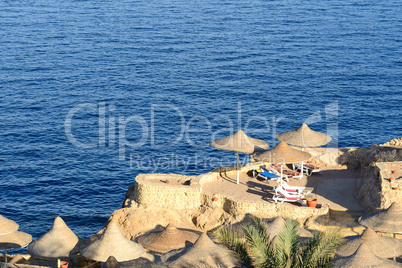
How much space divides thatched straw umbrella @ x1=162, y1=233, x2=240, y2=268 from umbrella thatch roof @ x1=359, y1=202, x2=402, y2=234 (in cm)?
863

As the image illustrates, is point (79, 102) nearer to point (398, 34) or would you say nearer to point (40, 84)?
point (40, 84)

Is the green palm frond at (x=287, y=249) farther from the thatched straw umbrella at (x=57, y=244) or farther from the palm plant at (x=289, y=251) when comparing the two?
the thatched straw umbrella at (x=57, y=244)

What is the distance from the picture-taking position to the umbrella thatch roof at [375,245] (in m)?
31.6

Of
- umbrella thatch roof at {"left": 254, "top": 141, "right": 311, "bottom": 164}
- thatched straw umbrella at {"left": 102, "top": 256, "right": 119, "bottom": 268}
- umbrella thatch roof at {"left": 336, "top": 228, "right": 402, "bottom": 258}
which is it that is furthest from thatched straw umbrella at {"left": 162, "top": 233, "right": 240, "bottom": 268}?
umbrella thatch roof at {"left": 254, "top": 141, "right": 311, "bottom": 164}

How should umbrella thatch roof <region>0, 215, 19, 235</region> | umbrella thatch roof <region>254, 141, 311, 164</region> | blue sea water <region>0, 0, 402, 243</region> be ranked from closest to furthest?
umbrella thatch roof <region>0, 215, 19, 235</region> < umbrella thatch roof <region>254, 141, 311, 164</region> < blue sea water <region>0, 0, 402, 243</region>

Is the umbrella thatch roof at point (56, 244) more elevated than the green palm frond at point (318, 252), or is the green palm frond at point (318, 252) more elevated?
the green palm frond at point (318, 252)

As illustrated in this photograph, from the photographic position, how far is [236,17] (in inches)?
5295

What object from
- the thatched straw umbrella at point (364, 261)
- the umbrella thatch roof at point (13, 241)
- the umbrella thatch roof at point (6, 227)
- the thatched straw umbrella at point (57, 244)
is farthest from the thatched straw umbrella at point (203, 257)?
the umbrella thatch roof at point (13, 241)

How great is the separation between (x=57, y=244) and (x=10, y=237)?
414 centimetres

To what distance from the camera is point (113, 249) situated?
33.8 meters

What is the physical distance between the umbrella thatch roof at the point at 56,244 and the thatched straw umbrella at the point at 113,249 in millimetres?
1836

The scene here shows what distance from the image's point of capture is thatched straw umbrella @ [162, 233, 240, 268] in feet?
99.6

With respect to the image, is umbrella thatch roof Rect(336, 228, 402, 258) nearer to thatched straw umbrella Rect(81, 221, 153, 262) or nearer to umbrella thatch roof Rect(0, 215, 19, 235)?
thatched straw umbrella Rect(81, 221, 153, 262)

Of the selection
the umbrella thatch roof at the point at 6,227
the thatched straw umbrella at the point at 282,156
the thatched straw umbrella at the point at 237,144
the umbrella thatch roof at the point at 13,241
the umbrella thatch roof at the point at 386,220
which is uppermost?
the thatched straw umbrella at the point at 237,144
